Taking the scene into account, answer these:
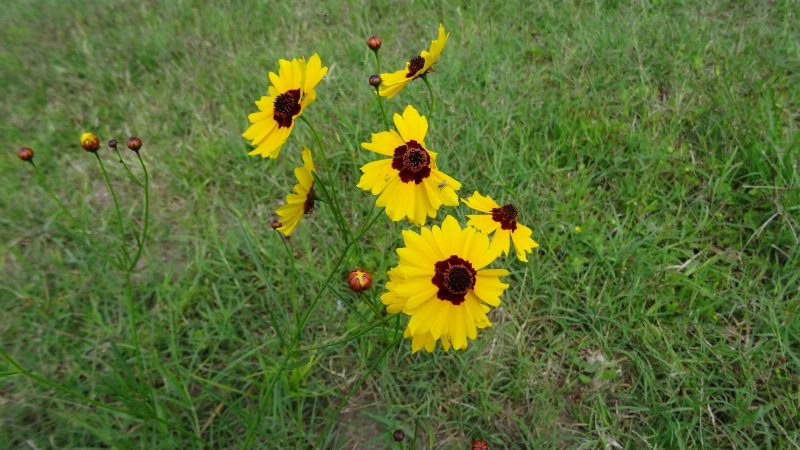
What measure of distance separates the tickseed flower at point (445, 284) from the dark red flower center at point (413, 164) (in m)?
0.15

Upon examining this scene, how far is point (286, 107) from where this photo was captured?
1.28 m

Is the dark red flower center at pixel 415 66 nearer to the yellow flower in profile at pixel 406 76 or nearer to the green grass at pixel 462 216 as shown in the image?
the yellow flower in profile at pixel 406 76

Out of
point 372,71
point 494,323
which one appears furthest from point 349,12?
point 494,323

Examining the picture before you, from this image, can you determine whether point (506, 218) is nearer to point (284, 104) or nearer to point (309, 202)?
point (309, 202)

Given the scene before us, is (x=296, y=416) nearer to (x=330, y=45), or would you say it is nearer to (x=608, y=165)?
(x=608, y=165)

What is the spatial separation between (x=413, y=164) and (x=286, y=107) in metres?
0.36

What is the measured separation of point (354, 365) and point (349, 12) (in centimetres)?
251

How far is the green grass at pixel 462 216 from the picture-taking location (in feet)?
5.51

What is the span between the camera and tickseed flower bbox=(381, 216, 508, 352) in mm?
1095

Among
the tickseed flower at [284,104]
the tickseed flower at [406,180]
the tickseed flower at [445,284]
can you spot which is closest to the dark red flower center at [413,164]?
the tickseed flower at [406,180]

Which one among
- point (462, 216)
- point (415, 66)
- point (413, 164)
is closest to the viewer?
point (413, 164)

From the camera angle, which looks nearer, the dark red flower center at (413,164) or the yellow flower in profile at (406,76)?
the dark red flower center at (413,164)

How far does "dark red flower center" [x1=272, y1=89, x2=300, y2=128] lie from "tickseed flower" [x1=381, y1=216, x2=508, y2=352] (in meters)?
0.43

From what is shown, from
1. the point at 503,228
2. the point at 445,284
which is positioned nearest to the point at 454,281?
the point at 445,284
